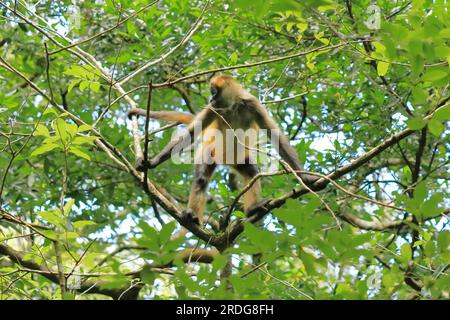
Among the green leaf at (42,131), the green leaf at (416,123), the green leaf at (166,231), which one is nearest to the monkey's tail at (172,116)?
the green leaf at (42,131)

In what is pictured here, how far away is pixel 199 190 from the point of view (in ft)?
25.3

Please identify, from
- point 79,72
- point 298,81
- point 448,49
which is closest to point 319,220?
point 448,49

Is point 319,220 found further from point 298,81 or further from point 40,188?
point 40,188

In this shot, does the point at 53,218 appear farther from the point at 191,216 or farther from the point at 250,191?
the point at 250,191

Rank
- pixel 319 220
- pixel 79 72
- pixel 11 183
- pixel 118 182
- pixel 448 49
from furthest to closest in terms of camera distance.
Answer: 1. pixel 118 182
2. pixel 11 183
3. pixel 79 72
4. pixel 448 49
5. pixel 319 220

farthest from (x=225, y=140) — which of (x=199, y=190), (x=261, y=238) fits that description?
(x=261, y=238)

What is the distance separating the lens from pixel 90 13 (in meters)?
9.68

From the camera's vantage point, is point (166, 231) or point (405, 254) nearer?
point (166, 231)

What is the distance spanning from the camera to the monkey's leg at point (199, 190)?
7.60 m

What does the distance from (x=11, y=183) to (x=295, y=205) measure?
624cm

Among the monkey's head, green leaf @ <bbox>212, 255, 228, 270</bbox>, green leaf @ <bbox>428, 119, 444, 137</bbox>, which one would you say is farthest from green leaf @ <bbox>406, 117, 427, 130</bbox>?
the monkey's head

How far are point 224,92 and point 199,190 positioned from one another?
1515mm

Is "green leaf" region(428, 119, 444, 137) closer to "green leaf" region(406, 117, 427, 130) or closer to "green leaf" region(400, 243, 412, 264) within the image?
"green leaf" region(406, 117, 427, 130)
